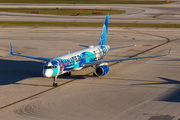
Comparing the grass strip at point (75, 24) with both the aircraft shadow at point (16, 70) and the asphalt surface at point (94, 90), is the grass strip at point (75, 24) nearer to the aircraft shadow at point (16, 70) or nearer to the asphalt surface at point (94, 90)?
the asphalt surface at point (94, 90)

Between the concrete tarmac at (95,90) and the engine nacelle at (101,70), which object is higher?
the engine nacelle at (101,70)

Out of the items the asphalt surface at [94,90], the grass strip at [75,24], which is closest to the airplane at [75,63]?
the asphalt surface at [94,90]

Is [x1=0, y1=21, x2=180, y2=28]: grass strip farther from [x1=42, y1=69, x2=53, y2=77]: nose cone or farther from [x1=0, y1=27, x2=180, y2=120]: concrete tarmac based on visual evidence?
[x1=42, y1=69, x2=53, y2=77]: nose cone

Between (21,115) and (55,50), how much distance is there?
124 feet

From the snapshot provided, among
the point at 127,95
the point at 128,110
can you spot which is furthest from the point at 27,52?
the point at 128,110

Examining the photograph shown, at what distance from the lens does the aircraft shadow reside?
143 ft

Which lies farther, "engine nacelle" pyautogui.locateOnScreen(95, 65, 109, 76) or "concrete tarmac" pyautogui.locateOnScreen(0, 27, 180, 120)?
"engine nacelle" pyautogui.locateOnScreen(95, 65, 109, 76)

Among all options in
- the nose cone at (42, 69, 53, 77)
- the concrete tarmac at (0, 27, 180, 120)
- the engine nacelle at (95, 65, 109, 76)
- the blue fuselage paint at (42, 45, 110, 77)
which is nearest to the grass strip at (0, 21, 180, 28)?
the concrete tarmac at (0, 27, 180, 120)

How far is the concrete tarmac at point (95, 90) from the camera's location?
29.9 m

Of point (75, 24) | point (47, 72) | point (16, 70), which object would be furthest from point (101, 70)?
point (75, 24)

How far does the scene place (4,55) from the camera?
204 ft

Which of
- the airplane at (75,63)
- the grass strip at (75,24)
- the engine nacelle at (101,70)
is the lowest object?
the engine nacelle at (101,70)

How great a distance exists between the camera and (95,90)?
37562mm

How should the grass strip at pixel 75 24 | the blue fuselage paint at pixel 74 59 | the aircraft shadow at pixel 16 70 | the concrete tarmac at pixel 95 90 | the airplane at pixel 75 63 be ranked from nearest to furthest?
1. the concrete tarmac at pixel 95 90
2. the airplane at pixel 75 63
3. the blue fuselage paint at pixel 74 59
4. the aircraft shadow at pixel 16 70
5. the grass strip at pixel 75 24
